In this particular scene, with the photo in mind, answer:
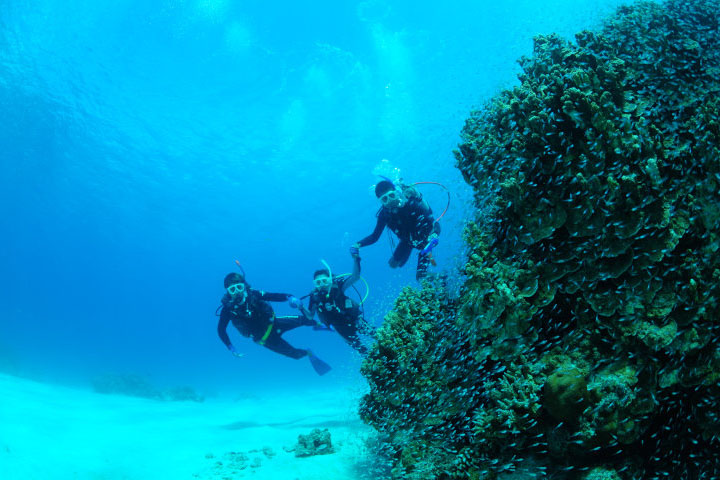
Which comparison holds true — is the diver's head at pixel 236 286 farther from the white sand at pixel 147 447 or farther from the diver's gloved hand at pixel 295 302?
the white sand at pixel 147 447

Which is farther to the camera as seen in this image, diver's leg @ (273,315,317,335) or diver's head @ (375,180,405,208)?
diver's leg @ (273,315,317,335)

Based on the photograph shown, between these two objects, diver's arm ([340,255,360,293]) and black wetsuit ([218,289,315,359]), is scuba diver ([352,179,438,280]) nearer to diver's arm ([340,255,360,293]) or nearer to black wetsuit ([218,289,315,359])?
diver's arm ([340,255,360,293])

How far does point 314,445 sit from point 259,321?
540 centimetres

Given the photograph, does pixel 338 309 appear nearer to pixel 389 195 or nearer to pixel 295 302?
pixel 295 302

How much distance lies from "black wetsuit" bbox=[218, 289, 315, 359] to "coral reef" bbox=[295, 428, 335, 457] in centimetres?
395

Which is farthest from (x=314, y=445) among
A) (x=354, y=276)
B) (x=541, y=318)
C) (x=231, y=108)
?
(x=231, y=108)

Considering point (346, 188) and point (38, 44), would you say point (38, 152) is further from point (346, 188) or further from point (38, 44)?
point (346, 188)

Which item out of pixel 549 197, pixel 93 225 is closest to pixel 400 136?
pixel 549 197

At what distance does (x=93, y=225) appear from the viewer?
58.0 meters

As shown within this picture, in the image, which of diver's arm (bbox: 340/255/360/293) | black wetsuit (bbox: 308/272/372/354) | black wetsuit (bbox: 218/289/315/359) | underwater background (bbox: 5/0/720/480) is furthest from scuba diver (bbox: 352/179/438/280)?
black wetsuit (bbox: 218/289/315/359)

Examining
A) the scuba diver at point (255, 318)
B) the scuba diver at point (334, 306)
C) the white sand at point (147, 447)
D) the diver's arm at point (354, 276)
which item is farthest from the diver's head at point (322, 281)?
the white sand at point (147, 447)

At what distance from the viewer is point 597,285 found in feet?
10.1

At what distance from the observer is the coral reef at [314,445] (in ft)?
21.1

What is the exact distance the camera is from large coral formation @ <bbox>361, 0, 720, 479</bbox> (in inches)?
108
